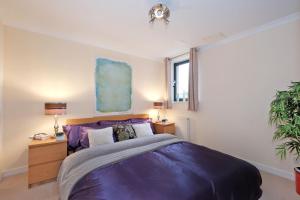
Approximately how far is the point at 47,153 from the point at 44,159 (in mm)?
86

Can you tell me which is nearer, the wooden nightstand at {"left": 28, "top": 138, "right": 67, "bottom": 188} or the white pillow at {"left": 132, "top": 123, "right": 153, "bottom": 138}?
the wooden nightstand at {"left": 28, "top": 138, "right": 67, "bottom": 188}

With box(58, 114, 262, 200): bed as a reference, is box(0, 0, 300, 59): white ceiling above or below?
above

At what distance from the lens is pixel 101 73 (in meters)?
3.30

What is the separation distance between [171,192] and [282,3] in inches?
104

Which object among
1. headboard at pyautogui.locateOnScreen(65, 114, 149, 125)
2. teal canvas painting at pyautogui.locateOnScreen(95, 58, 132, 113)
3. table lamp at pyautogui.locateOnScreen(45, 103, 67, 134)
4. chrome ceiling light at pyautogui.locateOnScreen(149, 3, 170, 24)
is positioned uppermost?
chrome ceiling light at pyautogui.locateOnScreen(149, 3, 170, 24)

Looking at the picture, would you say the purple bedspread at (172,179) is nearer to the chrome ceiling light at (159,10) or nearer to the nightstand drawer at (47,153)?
the nightstand drawer at (47,153)

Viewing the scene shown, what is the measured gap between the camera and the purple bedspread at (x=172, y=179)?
1.22m

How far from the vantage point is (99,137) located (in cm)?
240

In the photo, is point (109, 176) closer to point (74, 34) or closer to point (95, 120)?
point (95, 120)

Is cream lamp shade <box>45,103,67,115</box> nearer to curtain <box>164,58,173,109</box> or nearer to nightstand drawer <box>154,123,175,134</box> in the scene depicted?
nightstand drawer <box>154,123,175,134</box>

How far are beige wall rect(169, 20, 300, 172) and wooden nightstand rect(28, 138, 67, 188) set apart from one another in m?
2.82

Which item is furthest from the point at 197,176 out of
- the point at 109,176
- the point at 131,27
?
the point at 131,27

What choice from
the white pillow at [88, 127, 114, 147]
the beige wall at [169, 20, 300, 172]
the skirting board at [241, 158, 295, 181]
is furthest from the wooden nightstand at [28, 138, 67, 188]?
the skirting board at [241, 158, 295, 181]

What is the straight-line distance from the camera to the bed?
4.07 ft
